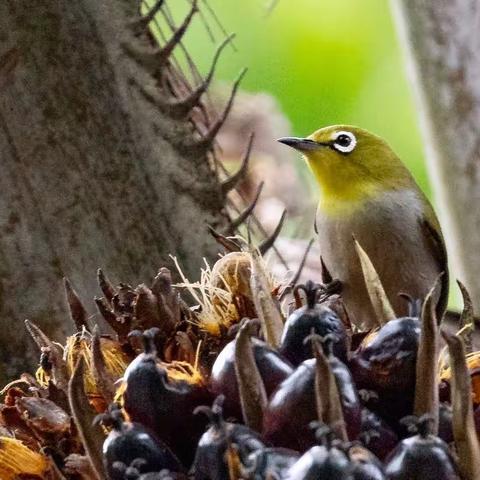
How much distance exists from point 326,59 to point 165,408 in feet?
5.63

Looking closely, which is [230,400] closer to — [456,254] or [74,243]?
[74,243]

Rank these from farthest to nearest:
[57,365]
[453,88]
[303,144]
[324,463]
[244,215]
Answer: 1. [303,144]
2. [453,88]
3. [244,215]
4. [57,365]
5. [324,463]

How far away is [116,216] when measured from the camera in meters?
1.00

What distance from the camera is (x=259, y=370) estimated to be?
0.56 m

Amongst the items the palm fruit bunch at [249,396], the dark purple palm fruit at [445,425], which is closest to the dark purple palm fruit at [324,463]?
the palm fruit bunch at [249,396]

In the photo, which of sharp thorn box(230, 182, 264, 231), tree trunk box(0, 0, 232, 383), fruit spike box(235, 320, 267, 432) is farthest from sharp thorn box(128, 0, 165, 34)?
fruit spike box(235, 320, 267, 432)

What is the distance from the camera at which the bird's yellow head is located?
1494mm

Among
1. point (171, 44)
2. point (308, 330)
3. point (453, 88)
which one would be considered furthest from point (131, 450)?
point (453, 88)

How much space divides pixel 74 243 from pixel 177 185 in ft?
0.40

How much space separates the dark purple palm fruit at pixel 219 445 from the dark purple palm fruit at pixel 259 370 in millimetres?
32

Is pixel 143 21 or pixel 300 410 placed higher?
pixel 143 21

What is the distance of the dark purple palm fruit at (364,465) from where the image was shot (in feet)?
1.55

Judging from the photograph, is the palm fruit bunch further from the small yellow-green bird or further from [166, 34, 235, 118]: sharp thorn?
the small yellow-green bird

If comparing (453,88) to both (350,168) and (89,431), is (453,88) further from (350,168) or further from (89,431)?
(89,431)
